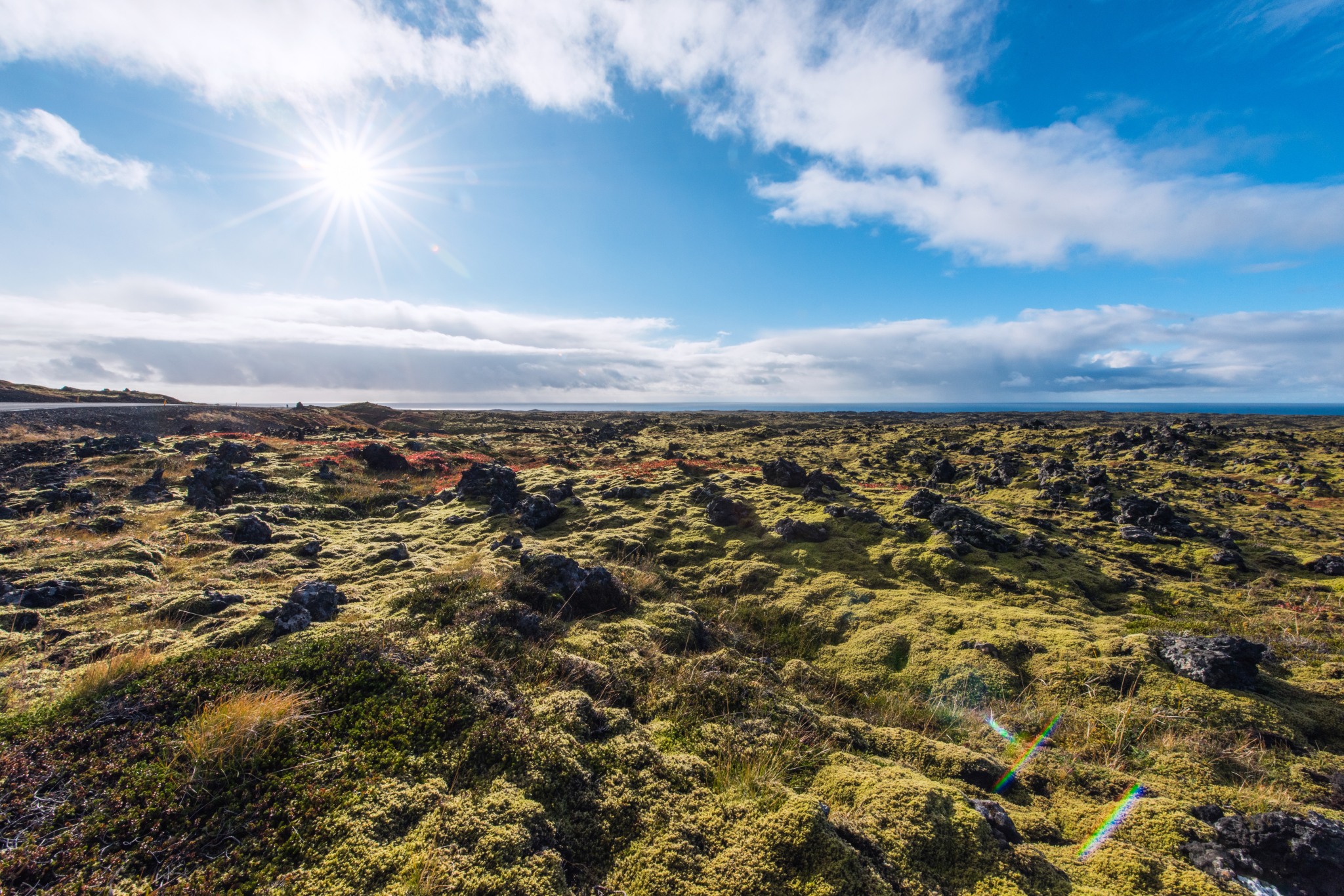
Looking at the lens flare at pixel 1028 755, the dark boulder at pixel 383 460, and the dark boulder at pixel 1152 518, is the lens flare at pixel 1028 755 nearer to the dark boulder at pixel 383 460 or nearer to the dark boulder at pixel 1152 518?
the dark boulder at pixel 1152 518

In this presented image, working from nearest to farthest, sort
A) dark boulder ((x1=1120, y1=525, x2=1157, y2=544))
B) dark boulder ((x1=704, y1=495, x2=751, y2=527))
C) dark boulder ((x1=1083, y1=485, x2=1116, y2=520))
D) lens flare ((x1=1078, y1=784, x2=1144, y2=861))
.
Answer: lens flare ((x1=1078, y1=784, x2=1144, y2=861))
dark boulder ((x1=1120, y1=525, x2=1157, y2=544))
dark boulder ((x1=704, y1=495, x2=751, y2=527))
dark boulder ((x1=1083, y1=485, x2=1116, y2=520))

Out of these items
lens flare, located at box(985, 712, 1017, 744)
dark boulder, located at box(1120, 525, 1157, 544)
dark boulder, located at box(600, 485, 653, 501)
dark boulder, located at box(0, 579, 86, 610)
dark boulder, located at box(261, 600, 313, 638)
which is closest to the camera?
lens flare, located at box(985, 712, 1017, 744)

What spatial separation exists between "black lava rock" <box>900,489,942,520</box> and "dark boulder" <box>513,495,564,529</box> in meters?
13.3

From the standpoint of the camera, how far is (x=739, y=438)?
50.4 meters

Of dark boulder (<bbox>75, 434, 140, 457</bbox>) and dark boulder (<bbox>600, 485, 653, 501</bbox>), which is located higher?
dark boulder (<bbox>75, 434, 140, 457</bbox>)

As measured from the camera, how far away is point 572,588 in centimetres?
945

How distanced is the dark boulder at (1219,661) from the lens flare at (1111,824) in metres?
3.84

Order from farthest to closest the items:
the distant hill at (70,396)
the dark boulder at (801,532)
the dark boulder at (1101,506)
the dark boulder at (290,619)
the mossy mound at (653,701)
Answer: the distant hill at (70,396), the dark boulder at (1101,506), the dark boulder at (801,532), the dark boulder at (290,619), the mossy mound at (653,701)

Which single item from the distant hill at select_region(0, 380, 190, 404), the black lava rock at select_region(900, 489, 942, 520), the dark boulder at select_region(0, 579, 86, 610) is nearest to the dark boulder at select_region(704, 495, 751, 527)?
the black lava rock at select_region(900, 489, 942, 520)

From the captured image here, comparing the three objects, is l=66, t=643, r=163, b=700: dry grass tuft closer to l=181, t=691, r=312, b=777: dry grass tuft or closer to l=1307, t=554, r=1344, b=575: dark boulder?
l=181, t=691, r=312, b=777: dry grass tuft

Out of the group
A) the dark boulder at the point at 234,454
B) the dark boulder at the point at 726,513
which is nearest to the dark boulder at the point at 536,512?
the dark boulder at the point at 726,513

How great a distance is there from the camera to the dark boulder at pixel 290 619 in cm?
717

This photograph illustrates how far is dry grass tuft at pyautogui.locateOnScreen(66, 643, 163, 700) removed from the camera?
201 inches

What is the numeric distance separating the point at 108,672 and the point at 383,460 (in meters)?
25.3
